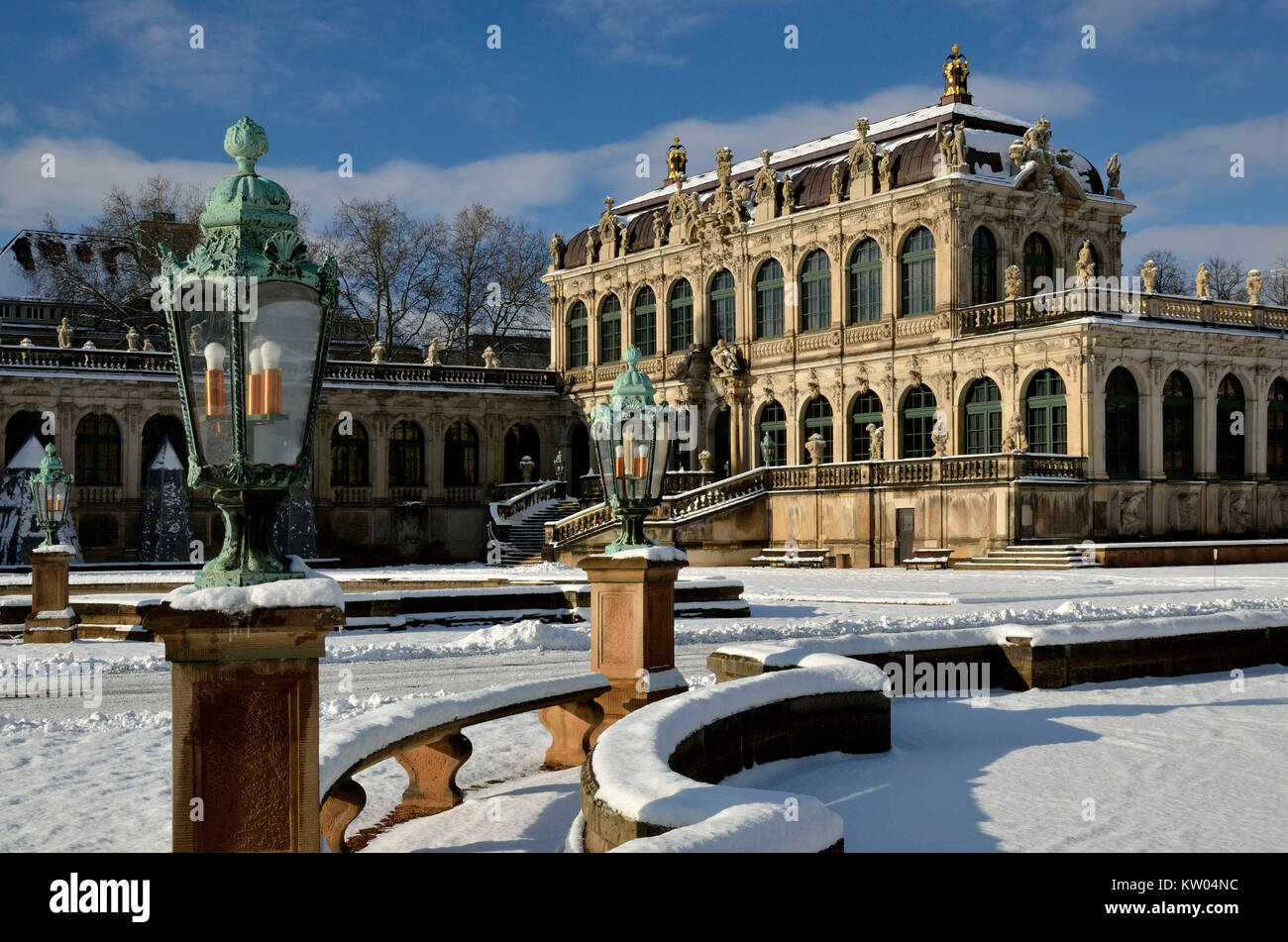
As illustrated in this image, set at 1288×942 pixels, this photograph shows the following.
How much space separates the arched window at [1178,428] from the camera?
39719 millimetres

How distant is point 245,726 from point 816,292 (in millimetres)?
43228

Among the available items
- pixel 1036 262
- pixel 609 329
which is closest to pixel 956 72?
pixel 1036 262

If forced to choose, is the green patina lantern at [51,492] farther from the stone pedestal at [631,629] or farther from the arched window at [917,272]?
the arched window at [917,272]

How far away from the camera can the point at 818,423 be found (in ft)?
154

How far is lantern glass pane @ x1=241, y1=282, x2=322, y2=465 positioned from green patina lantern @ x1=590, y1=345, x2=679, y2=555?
6656mm

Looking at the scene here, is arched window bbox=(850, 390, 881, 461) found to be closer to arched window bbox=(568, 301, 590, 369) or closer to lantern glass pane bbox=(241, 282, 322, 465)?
arched window bbox=(568, 301, 590, 369)

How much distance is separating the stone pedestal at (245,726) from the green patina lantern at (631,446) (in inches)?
287

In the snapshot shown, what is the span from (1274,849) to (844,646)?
5095 mm

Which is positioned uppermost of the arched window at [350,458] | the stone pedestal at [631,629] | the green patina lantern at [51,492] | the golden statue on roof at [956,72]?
the golden statue on roof at [956,72]

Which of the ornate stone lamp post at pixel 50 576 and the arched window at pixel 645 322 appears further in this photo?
the arched window at pixel 645 322

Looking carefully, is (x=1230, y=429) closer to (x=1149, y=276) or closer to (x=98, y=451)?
(x=1149, y=276)

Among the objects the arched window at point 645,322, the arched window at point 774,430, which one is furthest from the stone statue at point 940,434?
the arched window at point 645,322
